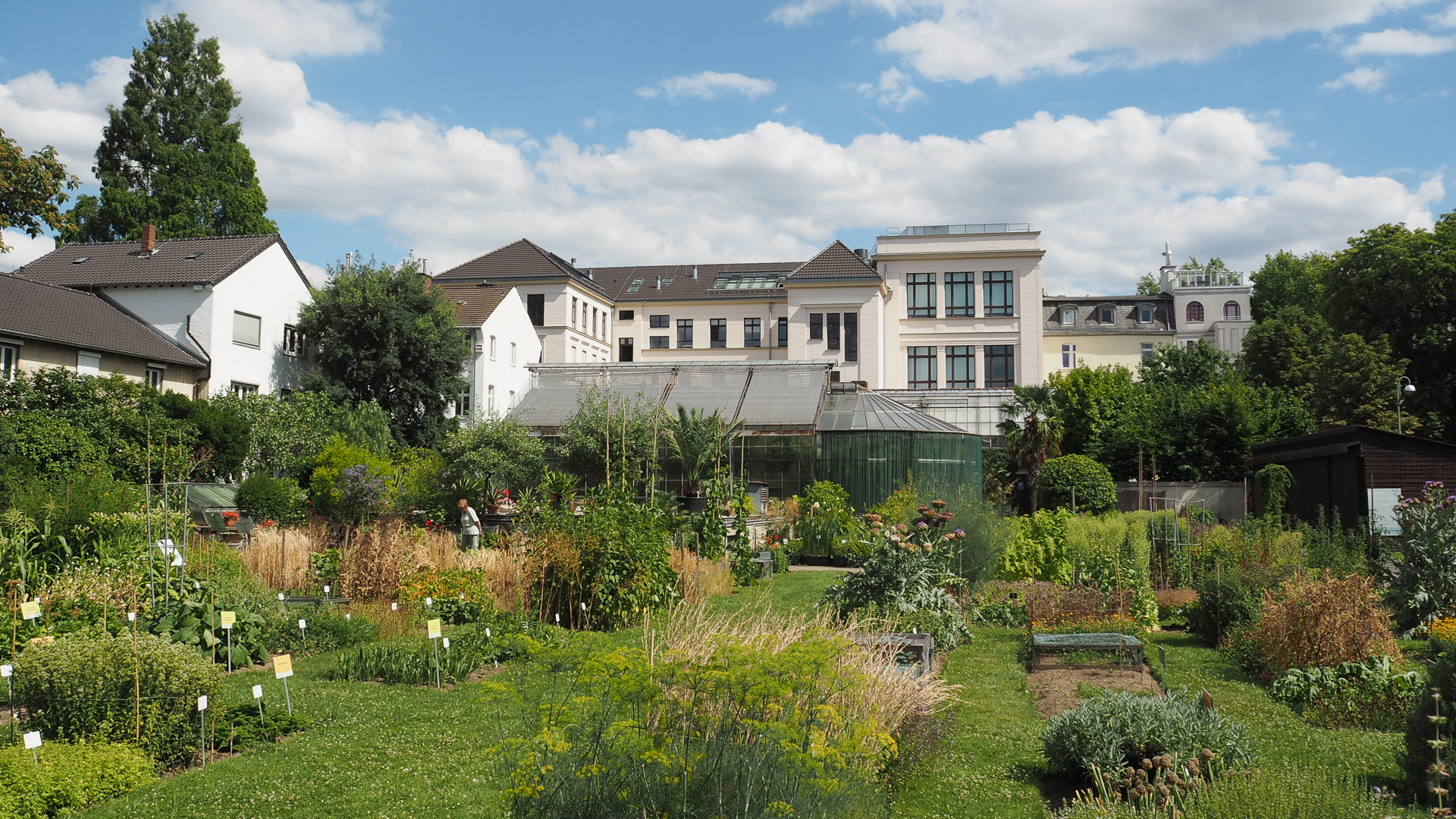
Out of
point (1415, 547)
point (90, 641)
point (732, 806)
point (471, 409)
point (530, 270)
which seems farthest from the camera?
point (530, 270)

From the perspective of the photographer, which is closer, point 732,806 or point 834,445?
point 732,806

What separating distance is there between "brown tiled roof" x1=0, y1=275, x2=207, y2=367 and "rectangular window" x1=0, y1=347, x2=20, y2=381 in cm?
50

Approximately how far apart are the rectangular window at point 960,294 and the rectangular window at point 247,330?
2929 centimetres

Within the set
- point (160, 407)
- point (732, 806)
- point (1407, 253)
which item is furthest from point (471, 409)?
point (1407, 253)

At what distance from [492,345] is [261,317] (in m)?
9.19

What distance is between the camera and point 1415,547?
407 inches

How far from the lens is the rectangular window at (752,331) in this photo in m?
50.1

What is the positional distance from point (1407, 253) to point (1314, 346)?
779cm

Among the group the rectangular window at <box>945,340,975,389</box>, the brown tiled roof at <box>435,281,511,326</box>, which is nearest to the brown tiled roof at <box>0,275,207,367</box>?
the brown tiled roof at <box>435,281,511,326</box>

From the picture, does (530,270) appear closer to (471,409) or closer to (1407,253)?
(471,409)

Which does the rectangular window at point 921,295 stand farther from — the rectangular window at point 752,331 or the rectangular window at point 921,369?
the rectangular window at point 752,331

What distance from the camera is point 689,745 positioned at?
154 inches

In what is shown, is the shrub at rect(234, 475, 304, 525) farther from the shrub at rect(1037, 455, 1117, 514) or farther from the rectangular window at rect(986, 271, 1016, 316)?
the rectangular window at rect(986, 271, 1016, 316)

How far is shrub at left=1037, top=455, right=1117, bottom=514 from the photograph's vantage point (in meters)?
26.8
